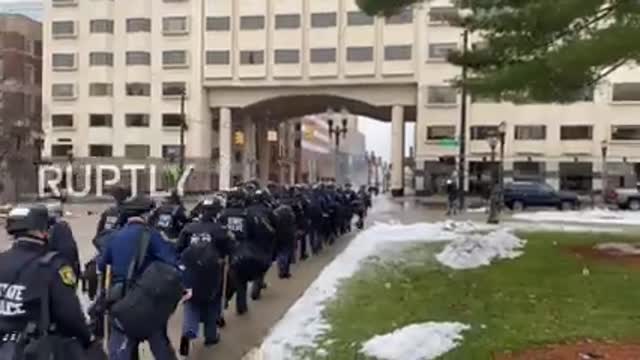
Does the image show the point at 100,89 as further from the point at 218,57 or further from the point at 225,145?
the point at 225,145

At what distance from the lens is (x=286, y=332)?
10.5 meters

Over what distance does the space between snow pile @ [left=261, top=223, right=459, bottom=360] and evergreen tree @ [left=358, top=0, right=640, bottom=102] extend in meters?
4.64

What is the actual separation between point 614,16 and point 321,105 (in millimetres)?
70178

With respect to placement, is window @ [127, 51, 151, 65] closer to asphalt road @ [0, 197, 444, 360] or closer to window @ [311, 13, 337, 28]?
window @ [311, 13, 337, 28]

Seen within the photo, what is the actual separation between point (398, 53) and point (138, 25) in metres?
24.5

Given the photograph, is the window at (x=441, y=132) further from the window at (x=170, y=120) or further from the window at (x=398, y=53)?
the window at (x=170, y=120)

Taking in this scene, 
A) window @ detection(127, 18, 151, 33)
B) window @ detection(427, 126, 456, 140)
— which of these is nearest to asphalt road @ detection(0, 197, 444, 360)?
window @ detection(427, 126, 456, 140)

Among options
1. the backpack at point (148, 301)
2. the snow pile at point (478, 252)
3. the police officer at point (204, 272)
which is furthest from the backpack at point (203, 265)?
the snow pile at point (478, 252)

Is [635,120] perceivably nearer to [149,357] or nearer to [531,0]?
[531,0]

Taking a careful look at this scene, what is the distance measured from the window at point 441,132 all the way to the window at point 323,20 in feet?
41.0

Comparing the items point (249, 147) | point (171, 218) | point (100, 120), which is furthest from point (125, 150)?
point (171, 218)

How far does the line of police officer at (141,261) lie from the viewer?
533 centimetres

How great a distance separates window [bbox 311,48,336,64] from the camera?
79.8m

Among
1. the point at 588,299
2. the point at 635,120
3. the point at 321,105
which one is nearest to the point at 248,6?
the point at 321,105
